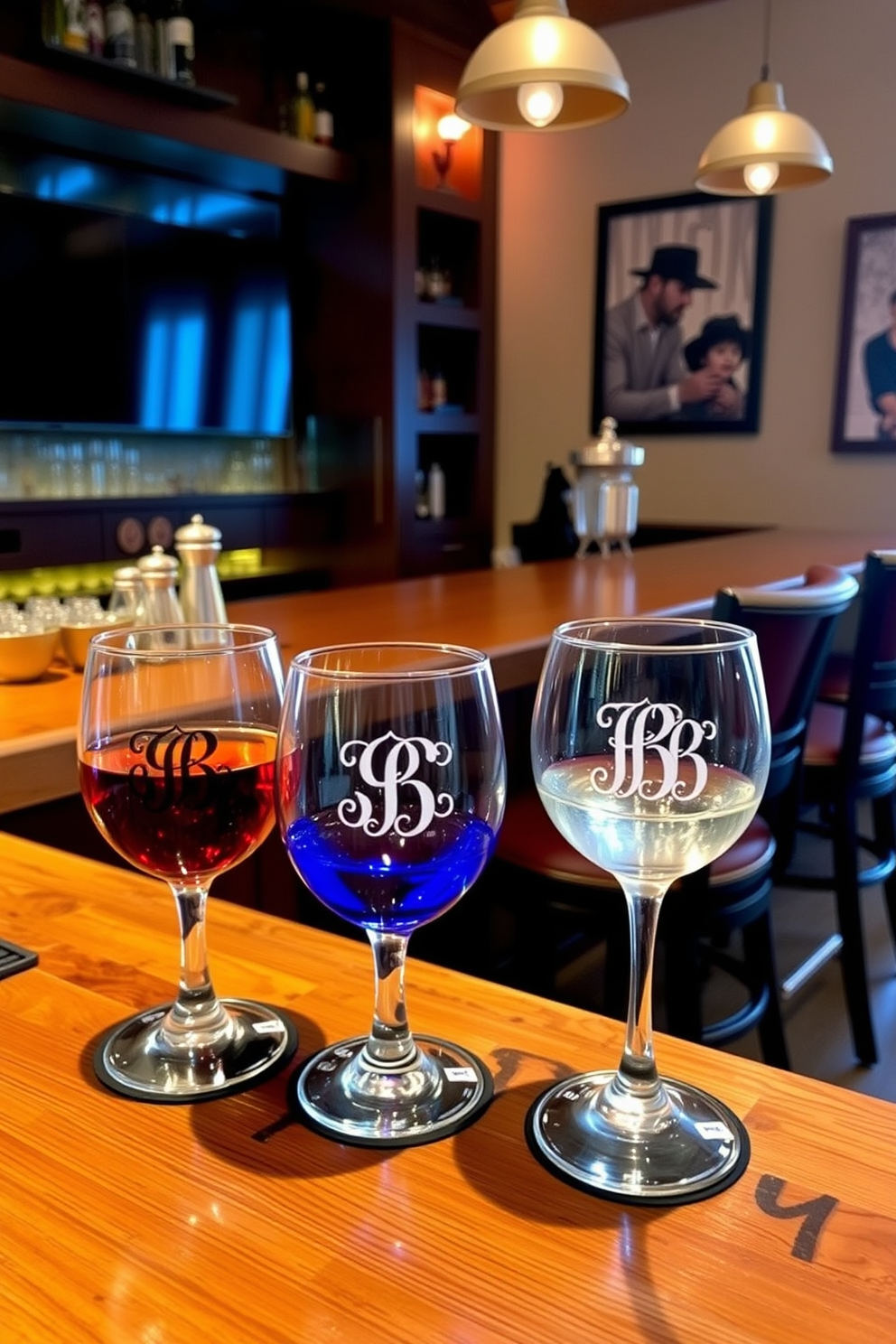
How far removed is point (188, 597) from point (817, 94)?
13.8 ft

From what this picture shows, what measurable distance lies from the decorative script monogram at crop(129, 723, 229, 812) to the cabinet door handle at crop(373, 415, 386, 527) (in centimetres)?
411

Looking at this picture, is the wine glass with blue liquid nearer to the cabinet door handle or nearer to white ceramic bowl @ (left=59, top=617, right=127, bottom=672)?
white ceramic bowl @ (left=59, top=617, right=127, bottom=672)

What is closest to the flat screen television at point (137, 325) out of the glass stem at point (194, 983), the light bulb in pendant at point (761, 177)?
the light bulb in pendant at point (761, 177)

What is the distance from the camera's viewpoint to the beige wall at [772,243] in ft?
14.1

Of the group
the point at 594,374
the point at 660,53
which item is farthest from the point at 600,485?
the point at 660,53

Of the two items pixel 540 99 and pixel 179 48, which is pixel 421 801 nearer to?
pixel 540 99

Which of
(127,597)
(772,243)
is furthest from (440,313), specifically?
(127,597)

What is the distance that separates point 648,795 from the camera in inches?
16.7

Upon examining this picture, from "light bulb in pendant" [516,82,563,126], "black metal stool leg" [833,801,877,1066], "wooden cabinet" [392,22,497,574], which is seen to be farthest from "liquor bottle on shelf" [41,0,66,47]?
"black metal stool leg" [833,801,877,1066]

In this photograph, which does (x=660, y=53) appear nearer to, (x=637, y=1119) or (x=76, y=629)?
(x=76, y=629)

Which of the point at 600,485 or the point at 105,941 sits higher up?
the point at 600,485

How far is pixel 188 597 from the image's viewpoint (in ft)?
4.14

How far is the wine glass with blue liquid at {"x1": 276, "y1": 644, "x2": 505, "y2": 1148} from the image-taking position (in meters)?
0.42

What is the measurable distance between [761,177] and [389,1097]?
119 inches
